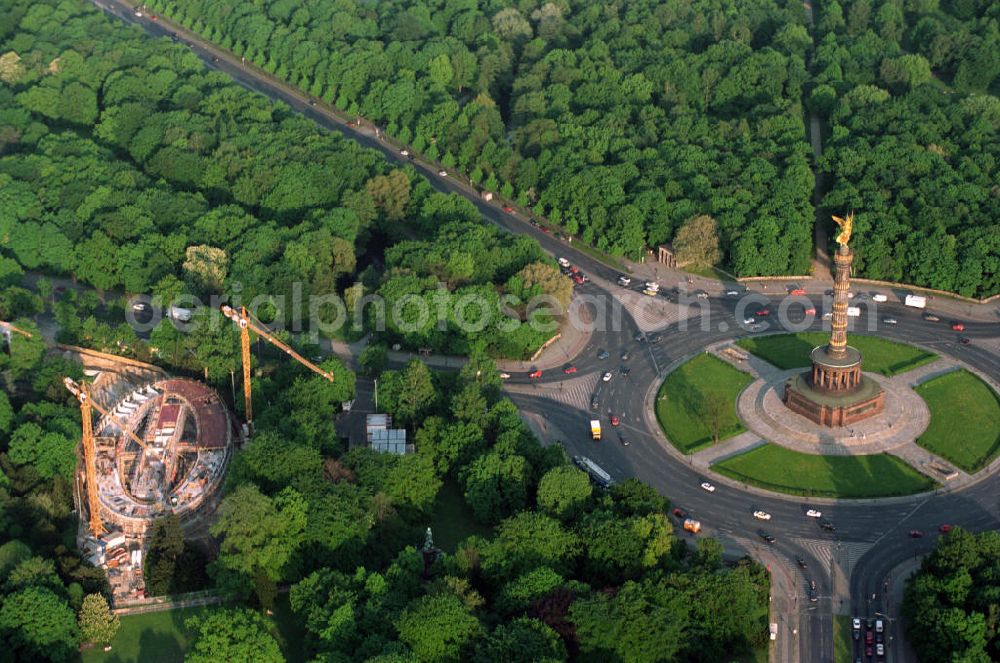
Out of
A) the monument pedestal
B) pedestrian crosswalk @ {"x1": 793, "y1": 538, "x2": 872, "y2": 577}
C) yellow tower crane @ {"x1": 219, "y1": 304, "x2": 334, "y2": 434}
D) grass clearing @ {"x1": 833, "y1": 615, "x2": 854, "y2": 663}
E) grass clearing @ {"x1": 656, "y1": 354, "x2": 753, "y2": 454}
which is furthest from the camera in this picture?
grass clearing @ {"x1": 656, "y1": 354, "x2": 753, "y2": 454}

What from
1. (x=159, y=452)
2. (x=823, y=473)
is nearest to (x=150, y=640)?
(x=159, y=452)

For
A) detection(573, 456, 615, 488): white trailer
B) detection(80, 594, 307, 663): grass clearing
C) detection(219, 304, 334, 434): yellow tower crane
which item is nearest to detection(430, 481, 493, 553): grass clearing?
detection(573, 456, 615, 488): white trailer

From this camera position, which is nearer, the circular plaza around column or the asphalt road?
the asphalt road

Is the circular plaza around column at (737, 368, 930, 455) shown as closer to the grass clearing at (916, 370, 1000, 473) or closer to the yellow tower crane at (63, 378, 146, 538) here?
the grass clearing at (916, 370, 1000, 473)

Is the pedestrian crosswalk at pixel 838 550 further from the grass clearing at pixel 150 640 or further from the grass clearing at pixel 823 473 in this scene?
the grass clearing at pixel 150 640

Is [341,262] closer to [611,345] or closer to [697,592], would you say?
[611,345]

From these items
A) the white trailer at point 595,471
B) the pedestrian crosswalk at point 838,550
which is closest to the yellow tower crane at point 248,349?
the white trailer at point 595,471
